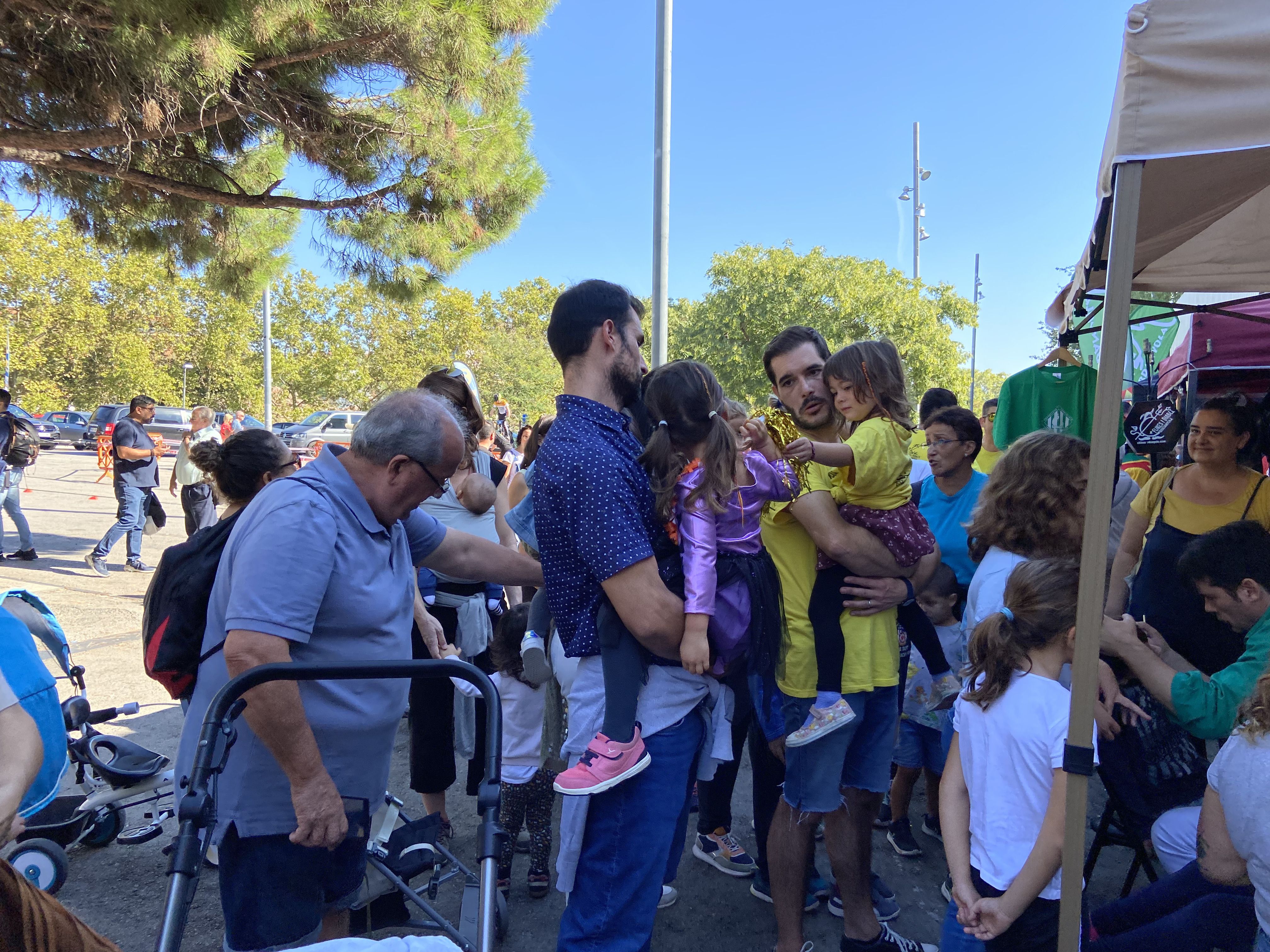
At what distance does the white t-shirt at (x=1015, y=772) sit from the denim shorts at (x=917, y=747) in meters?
1.49

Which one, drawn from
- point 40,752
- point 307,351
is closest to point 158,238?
point 40,752

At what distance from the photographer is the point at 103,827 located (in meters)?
3.49

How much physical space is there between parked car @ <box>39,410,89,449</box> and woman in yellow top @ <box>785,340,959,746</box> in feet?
125

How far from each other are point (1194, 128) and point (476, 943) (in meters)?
2.33

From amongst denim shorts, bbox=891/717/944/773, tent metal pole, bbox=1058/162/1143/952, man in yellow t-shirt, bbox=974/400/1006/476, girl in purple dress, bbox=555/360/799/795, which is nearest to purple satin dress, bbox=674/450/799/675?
girl in purple dress, bbox=555/360/799/795

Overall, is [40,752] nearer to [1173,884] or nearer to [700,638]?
[700,638]

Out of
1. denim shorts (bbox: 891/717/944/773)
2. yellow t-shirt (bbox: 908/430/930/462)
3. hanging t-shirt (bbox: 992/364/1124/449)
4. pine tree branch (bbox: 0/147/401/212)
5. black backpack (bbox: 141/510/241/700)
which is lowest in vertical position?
denim shorts (bbox: 891/717/944/773)

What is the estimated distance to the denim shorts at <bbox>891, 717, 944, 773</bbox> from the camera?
3510 mm

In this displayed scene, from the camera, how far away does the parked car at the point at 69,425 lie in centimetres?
3316

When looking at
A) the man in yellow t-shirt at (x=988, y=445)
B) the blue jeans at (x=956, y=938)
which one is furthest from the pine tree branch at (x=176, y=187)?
the blue jeans at (x=956, y=938)

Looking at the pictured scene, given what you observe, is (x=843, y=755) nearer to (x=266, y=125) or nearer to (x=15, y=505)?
(x=266, y=125)

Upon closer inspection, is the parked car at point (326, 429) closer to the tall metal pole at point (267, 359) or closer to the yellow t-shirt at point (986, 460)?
the tall metal pole at point (267, 359)

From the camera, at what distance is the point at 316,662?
68.9 inches

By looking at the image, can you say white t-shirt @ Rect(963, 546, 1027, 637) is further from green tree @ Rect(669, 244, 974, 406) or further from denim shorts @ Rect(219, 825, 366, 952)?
green tree @ Rect(669, 244, 974, 406)
